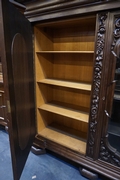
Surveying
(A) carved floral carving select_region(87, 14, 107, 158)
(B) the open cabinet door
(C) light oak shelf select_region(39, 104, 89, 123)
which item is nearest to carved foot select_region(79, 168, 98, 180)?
(A) carved floral carving select_region(87, 14, 107, 158)

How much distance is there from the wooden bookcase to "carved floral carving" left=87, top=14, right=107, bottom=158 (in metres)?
0.16

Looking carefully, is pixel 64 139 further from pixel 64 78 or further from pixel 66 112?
pixel 64 78

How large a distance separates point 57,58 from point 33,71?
1.64 ft

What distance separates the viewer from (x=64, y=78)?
6.17ft

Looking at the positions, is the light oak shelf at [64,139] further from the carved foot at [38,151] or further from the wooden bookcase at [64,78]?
the carved foot at [38,151]

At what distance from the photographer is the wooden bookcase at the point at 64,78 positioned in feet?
5.19

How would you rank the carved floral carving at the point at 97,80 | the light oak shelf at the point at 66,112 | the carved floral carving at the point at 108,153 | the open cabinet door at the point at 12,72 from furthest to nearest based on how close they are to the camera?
the light oak shelf at the point at 66,112 < the carved floral carving at the point at 108,153 < the carved floral carving at the point at 97,80 < the open cabinet door at the point at 12,72

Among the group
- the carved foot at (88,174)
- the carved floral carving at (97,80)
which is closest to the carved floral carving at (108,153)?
the carved floral carving at (97,80)

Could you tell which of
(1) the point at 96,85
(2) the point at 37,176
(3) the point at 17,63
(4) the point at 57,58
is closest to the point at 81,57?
(4) the point at 57,58

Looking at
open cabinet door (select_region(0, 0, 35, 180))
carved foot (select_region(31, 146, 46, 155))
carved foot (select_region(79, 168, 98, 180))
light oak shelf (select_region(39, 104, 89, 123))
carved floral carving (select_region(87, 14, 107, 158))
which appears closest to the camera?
open cabinet door (select_region(0, 0, 35, 180))

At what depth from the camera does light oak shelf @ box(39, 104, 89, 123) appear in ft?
4.89

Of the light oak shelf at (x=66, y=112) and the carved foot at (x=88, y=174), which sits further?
the light oak shelf at (x=66, y=112)

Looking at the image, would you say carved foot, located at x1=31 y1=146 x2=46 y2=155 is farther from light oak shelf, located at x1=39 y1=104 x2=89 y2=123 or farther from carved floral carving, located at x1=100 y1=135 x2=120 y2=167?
carved floral carving, located at x1=100 y1=135 x2=120 y2=167

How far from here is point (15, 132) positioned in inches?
39.4
